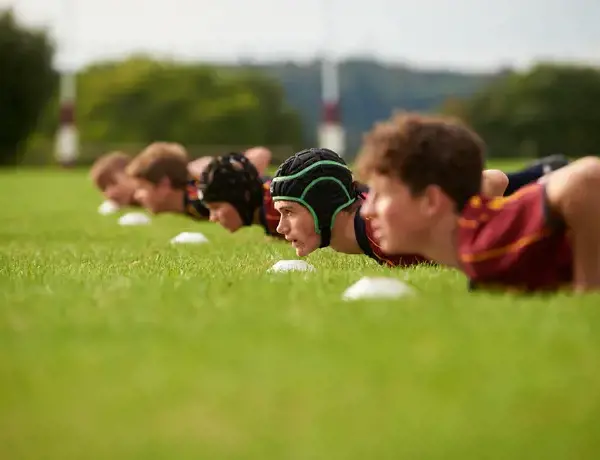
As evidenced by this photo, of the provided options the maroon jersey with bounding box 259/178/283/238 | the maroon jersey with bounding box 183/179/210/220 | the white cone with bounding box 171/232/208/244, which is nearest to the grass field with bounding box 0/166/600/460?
the maroon jersey with bounding box 259/178/283/238

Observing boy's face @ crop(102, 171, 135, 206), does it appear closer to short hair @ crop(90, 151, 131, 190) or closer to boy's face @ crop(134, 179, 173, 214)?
short hair @ crop(90, 151, 131, 190)

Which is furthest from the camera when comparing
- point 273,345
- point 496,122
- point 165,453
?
point 496,122

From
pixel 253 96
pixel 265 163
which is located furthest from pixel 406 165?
pixel 253 96

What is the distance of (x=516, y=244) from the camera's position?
2711mm

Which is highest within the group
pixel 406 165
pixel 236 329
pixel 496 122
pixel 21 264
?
pixel 406 165

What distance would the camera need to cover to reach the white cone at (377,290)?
275 centimetres

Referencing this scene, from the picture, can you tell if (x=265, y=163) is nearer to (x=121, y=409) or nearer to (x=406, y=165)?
(x=406, y=165)

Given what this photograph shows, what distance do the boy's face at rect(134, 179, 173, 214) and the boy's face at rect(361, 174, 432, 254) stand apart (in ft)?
16.4

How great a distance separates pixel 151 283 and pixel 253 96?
210ft

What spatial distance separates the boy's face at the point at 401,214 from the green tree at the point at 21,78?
33.0m

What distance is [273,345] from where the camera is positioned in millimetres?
2078

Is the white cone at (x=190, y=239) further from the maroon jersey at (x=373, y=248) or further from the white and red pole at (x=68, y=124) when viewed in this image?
the white and red pole at (x=68, y=124)

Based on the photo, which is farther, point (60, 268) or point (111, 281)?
point (60, 268)

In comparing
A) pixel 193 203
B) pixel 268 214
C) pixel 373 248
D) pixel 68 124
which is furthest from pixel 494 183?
pixel 68 124
